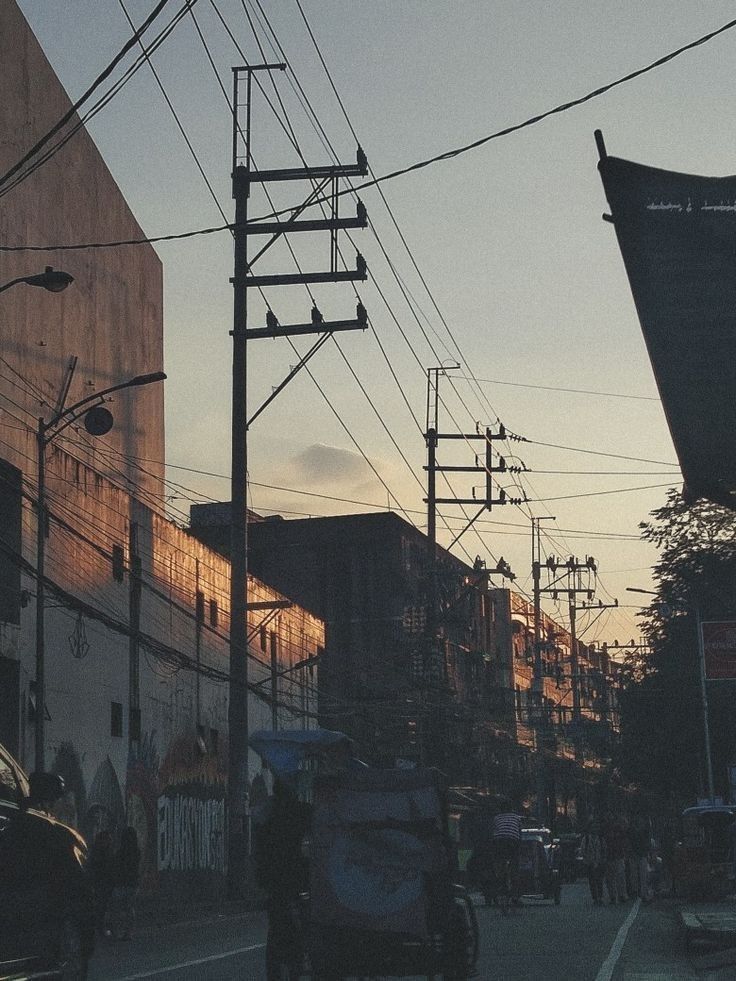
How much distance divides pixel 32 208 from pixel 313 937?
32723mm

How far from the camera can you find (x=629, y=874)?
3569 centimetres

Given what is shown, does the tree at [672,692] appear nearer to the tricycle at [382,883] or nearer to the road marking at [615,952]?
the road marking at [615,952]

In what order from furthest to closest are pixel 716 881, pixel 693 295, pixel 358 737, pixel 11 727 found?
pixel 358 737, pixel 716 881, pixel 11 727, pixel 693 295

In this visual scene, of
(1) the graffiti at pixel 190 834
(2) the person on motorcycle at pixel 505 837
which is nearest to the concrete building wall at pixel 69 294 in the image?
(1) the graffiti at pixel 190 834

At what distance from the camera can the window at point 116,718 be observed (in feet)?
125

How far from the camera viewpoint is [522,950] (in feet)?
62.8

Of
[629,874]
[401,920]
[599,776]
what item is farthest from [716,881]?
[599,776]

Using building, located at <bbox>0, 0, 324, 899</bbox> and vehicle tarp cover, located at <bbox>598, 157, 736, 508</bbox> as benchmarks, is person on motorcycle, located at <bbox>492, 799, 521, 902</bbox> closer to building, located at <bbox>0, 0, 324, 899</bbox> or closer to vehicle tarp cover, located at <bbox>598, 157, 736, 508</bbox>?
building, located at <bbox>0, 0, 324, 899</bbox>

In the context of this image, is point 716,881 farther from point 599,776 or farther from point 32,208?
point 599,776

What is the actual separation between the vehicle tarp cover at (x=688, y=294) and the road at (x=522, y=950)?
562cm

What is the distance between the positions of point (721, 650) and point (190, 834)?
16537mm

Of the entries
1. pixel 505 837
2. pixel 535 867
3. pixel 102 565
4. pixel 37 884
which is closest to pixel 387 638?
pixel 102 565

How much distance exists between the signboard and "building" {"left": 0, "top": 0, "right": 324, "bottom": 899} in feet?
37.1

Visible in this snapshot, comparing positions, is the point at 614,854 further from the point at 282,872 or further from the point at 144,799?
the point at 282,872
